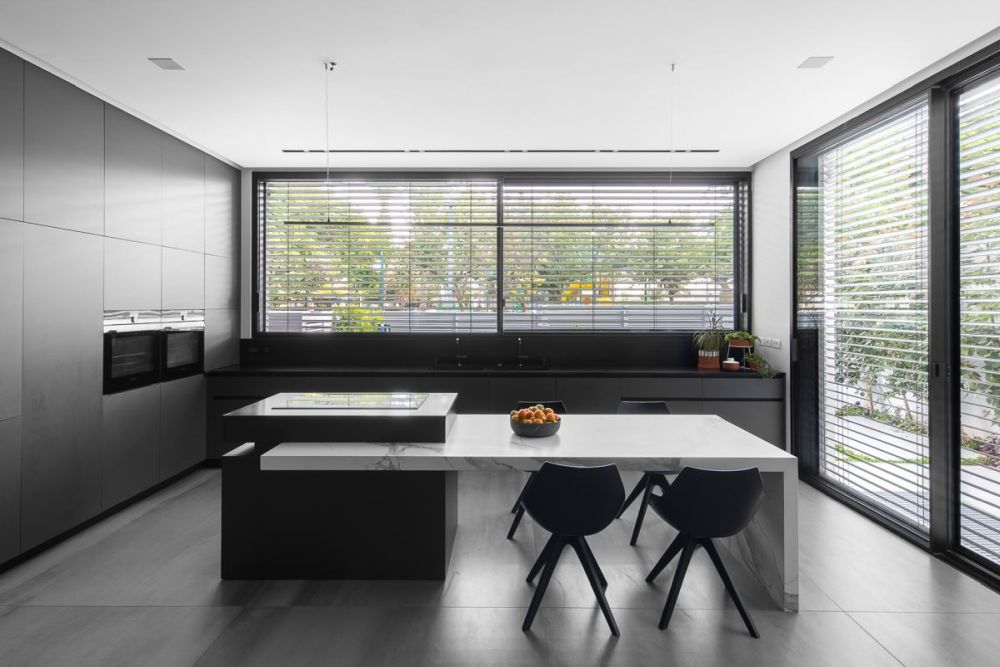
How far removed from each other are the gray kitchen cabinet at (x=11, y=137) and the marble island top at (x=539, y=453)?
203 centimetres

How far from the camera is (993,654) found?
2.40 metres

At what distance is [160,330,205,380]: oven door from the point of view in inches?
182

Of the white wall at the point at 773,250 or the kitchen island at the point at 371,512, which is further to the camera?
the white wall at the point at 773,250

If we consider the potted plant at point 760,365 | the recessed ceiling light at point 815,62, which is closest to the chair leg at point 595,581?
the recessed ceiling light at point 815,62

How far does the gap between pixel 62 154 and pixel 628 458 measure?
147 inches

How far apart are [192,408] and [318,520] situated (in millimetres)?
2594

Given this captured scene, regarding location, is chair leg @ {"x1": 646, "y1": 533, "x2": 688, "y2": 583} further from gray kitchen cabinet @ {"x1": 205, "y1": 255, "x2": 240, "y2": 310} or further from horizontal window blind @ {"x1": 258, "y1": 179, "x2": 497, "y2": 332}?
gray kitchen cabinet @ {"x1": 205, "y1": 255, "x2": 240, "y2": 310}

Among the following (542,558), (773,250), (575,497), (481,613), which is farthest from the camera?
(773,250)

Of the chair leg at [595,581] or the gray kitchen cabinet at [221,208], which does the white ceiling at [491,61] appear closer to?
the gray kitchen cabinet at [221,208]

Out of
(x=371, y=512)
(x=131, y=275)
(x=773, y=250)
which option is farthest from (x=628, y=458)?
(x=131, y=275)

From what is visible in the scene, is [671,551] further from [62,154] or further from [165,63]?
[62,154]

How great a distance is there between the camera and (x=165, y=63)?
333 cm

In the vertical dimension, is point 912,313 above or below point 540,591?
above

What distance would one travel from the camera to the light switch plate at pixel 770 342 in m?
5.19
